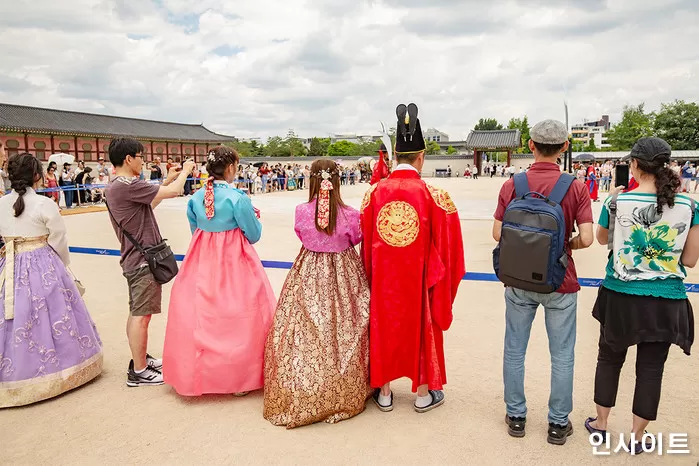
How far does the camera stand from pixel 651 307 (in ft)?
7.57

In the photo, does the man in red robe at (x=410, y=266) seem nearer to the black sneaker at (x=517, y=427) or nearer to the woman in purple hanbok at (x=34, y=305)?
the black sneaker at (x=517, y=427)

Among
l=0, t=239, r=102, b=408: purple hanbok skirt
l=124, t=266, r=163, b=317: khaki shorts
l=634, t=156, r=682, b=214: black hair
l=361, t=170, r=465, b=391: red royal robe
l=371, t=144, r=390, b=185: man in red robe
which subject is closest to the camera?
l=634, t=156, r=682, b=214: black hair

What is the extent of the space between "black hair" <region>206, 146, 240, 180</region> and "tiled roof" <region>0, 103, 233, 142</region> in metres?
29.2

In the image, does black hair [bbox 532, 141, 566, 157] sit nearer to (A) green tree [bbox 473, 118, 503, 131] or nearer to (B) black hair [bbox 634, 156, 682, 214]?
(B) black hair [bbox 634, 156, 682, 214]

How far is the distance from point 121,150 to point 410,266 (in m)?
2.02

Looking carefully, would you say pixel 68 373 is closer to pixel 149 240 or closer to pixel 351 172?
pixel 149 240

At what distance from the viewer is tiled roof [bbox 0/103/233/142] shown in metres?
28.2

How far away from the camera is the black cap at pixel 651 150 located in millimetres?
2258

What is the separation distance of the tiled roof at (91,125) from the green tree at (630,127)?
38.2 metres

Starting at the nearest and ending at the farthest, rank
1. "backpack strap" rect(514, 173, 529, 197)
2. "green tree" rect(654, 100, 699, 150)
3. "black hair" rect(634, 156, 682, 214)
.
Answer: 1. "black hair" rect(634, 156, 682, 214)
2. "backpack strap" rect(514, 173, 529, 197)
3. "green tree" rect(654, 100, 699, 150)

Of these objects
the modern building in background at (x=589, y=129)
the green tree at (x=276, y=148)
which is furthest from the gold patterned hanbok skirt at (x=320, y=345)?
the modern building in background at (x=589, y=129)

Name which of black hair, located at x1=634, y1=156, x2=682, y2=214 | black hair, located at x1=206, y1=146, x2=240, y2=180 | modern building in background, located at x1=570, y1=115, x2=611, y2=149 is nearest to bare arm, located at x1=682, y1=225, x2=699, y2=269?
black hair, located at x1=634, y1=156, x2=682, y2=214

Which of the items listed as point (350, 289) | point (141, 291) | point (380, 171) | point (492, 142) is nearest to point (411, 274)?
point (350, 289)

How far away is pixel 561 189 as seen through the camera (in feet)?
7.83
